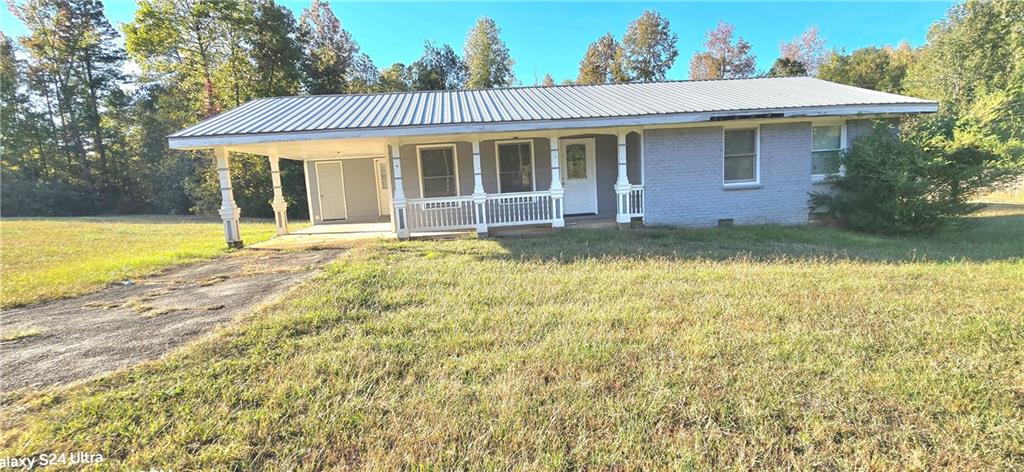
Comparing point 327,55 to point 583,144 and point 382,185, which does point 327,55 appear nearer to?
point 382,185

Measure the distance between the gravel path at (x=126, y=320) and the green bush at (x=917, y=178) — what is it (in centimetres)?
1076

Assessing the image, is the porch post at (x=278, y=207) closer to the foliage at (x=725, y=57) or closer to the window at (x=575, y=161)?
the window at (x=575, y=161)

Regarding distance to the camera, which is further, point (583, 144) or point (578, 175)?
point (578, 175)

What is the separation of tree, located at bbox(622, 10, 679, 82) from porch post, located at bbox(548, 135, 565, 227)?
27.4 m

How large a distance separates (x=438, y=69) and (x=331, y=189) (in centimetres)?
2211

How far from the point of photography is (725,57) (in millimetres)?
34250

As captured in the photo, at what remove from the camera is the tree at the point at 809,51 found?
36219 mm

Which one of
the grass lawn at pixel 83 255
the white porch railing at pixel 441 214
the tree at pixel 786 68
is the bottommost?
the grass lawn at pixel 83 255

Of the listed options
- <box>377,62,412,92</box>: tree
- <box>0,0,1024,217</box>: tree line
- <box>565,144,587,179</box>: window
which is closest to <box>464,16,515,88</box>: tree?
<box>0,0,1024,217</box>: tree line

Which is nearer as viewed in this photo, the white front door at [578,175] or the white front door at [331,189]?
the white front door at [578,175]

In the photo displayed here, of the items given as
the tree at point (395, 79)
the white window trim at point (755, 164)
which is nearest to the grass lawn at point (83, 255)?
the white window trim at point (755, 164)

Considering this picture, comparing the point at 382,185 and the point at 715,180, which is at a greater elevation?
the point at 382,185

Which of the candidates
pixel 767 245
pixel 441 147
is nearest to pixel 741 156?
pixel 767 245

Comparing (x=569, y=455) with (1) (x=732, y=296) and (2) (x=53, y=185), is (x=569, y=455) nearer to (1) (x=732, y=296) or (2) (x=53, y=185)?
(1) (x=732, y=296)
